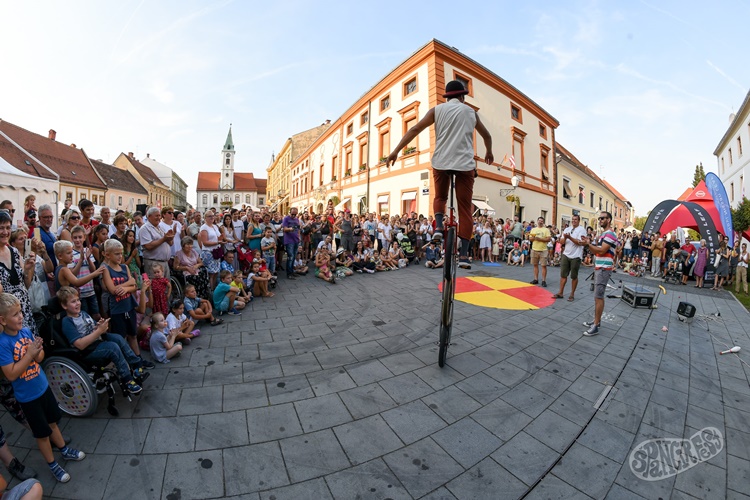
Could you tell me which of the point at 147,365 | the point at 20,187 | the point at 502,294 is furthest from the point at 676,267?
the point at 20,187

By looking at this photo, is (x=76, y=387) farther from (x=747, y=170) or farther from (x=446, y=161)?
(x=747, y=170)

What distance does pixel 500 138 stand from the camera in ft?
63.7

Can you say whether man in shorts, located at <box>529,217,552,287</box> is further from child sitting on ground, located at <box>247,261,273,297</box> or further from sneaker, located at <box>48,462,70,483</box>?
sneaker, located at <box>48,462,70,483</box>

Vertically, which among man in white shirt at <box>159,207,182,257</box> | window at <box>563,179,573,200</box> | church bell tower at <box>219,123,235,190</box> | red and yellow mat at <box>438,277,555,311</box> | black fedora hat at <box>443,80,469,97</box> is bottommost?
red and yellow mat at <box>438,277,555,311</box>

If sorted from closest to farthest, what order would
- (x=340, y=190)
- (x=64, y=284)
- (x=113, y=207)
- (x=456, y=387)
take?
(x=456, y=387) → (x=64, y=284) → (x=340, y=190) → (x=113, y=207)

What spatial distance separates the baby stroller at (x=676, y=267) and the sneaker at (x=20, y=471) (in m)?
16.3

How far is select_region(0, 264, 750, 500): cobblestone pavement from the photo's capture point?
199 cm

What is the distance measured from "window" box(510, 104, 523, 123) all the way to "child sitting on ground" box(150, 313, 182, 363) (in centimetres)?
2320

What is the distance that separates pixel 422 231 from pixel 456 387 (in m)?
10.5

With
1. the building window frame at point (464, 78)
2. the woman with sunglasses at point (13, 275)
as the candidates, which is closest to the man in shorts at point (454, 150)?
the woman with sunglasses at point (13, 275)

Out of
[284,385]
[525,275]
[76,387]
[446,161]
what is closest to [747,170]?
[525,275]

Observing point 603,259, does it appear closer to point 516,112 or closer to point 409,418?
point 409,418

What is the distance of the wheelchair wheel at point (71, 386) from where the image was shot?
2553 millimetres

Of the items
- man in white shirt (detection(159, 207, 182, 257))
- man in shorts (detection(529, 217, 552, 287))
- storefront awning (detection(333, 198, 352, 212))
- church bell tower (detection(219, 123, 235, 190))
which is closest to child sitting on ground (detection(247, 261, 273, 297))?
man in white shirt (detection(159, 207, 182, 257))
